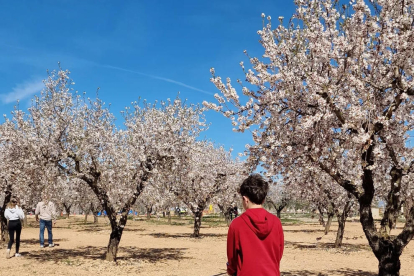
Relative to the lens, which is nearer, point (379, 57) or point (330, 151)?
point (379, 57)

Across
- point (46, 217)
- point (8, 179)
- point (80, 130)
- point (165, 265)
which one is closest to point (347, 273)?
point (165, 265)

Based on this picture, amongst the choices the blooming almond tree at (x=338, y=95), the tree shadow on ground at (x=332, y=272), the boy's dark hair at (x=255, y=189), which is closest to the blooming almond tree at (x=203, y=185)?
the tree shadow on ground at (x=332, y=272)

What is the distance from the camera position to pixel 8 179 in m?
16.3

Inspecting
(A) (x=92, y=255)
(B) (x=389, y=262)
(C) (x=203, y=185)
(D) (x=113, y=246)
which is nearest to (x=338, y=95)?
(B) (x=389, y=262)

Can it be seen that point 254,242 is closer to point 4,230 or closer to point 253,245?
point 253,245

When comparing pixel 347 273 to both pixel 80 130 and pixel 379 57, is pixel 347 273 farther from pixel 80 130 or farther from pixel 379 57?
pixel 80 130

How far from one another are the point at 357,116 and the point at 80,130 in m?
9.86

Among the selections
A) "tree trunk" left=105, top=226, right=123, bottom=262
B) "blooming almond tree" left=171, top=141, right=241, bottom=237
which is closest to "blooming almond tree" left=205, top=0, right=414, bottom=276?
"tree trunk" left=105, top=226, right=123, bottom=262

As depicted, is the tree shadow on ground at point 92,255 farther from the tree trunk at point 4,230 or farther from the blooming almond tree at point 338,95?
the blooming almond tree at point 338,95

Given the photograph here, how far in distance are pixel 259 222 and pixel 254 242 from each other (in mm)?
192

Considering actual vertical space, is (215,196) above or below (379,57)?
below

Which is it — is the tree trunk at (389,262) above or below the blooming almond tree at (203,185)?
below

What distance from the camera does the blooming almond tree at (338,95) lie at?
24.5 ft

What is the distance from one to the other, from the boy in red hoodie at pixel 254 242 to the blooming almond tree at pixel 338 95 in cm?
353
